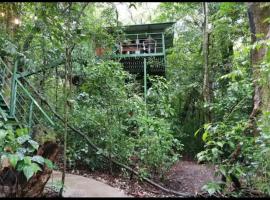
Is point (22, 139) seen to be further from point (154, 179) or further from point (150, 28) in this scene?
point (150, 28)

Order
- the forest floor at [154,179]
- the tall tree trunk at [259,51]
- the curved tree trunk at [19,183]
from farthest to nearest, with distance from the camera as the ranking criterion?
1. the forest floor at [154,179]
2. the tall tree trunk at [259,51]
3. the curved tree trunk at [19,183]

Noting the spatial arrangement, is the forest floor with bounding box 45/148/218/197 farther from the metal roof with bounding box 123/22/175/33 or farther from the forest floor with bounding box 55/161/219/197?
the metal roof with bounding box 123/22/175/33

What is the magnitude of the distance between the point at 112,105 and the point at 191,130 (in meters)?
5.86

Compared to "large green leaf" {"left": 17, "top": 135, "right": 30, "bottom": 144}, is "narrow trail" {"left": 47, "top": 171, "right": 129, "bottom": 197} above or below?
below

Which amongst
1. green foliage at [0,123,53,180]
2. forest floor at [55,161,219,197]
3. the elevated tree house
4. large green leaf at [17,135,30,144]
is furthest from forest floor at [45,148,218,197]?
the elevated tree house

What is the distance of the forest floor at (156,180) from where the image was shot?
5.25m

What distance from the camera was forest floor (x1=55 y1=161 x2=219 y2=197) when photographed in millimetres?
5253

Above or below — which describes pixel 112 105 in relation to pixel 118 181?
above

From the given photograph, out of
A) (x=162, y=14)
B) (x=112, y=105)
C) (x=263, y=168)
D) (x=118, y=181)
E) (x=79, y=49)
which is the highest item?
(x=162, y=14)

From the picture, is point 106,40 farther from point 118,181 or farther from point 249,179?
point 249,179

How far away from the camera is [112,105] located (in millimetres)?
6223

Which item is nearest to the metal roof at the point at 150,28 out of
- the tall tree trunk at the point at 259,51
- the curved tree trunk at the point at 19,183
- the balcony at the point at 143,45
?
the balcony at the point at 143,45

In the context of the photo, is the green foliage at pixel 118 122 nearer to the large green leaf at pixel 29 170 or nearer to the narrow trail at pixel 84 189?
the narrow trail at pixel 84 189

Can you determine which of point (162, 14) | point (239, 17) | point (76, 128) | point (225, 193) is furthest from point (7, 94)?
point (162, 14)
